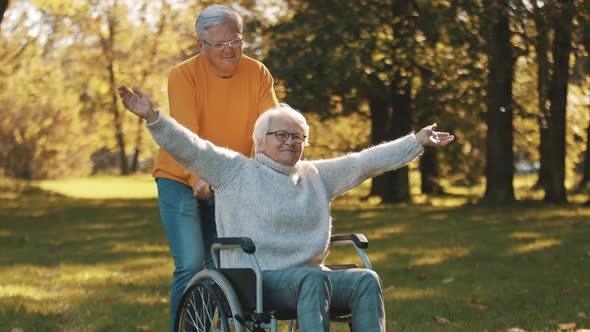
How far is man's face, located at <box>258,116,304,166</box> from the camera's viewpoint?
4148 millimetres

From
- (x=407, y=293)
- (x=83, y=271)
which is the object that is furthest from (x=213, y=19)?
(x=83, y=271)

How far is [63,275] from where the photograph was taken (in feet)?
32.1

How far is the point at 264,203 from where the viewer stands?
4.11m

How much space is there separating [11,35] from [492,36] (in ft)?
54.9

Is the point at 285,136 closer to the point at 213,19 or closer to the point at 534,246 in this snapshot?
the point at 213,19

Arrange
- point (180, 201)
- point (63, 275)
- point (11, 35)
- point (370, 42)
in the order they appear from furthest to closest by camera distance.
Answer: point (11, 35)
point (370, 42)
point (63, 275)
point (180, 201)

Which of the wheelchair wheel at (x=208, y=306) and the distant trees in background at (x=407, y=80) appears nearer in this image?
the wheelchair wheel at (x=208, y=306)

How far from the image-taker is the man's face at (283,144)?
4148mm

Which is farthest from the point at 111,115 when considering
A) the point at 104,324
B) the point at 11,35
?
the point at 104,324

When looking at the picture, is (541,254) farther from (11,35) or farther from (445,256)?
(11,35)

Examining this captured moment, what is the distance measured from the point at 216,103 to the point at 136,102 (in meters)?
0.79

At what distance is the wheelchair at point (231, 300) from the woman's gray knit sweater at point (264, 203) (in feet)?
0.36

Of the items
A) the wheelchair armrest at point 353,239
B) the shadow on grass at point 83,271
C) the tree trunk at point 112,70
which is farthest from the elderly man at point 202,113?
the tree trunk at point 112,70

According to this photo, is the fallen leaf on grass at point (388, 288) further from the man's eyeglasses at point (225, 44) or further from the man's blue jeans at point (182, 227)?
the man's eyeglasses at point (225, 44)
